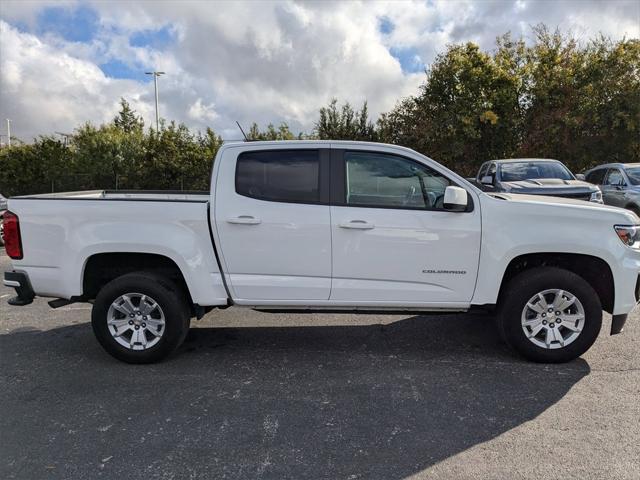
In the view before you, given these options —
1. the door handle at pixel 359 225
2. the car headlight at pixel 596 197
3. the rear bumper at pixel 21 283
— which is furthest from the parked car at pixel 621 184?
the rear bumper at pixel 21 283

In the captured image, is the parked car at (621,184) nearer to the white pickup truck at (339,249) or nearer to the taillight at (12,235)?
the white pickup truck at (339,249)

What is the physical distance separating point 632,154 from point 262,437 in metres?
19.5

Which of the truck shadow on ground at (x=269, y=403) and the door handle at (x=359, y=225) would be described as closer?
the truck shadow on ground at (x=269, y=403)

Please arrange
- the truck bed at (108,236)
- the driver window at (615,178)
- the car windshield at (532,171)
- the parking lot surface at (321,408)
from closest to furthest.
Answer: the parking lot surface at (321,408) < the truck bed at (108,236) < the car windshield at (532,171) < the driver window at (615,178)

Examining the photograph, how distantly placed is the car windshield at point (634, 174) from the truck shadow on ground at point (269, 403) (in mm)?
8488

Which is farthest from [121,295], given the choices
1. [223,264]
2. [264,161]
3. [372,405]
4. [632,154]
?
[632,154]

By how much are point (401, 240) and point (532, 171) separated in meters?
8.56

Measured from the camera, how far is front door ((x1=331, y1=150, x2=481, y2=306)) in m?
4.34

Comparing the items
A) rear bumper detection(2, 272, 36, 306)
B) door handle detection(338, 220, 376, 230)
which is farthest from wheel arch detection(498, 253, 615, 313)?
rear bumper detection(2, 272, 36, 306)

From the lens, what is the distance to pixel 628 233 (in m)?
4.35

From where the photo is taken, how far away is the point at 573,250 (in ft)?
14.1

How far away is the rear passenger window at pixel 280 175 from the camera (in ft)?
14.8

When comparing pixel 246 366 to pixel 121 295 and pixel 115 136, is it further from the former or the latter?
pixel 115 136

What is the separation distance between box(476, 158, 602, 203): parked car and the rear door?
631 centimetres
